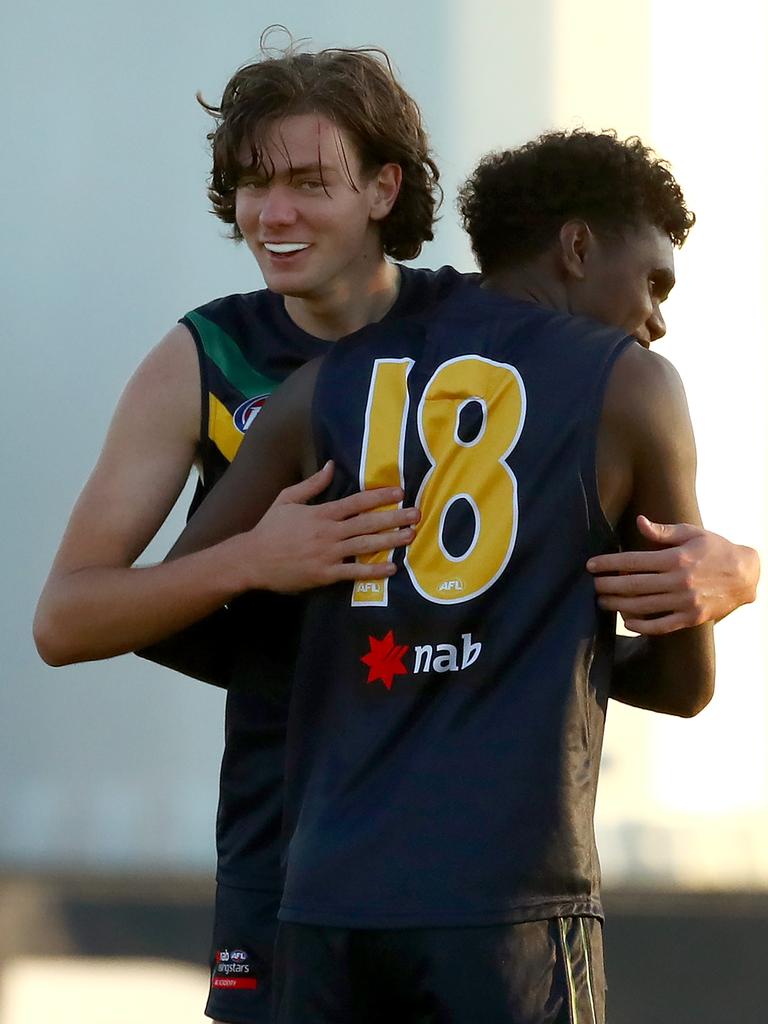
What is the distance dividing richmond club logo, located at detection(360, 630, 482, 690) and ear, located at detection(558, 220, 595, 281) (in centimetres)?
45

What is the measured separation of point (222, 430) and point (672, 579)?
56 centimetres

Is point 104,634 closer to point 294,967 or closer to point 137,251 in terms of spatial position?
point 294,967

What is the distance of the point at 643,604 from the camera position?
4.42 feet

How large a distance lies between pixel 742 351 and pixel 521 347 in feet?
5.74

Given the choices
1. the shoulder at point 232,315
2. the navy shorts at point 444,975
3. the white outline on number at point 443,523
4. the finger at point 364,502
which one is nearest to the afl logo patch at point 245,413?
the shoulder at point 232,315

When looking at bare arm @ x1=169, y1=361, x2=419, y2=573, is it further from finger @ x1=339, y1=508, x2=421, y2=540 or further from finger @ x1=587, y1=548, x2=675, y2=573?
finger @ x1=587, y1=548, x2=675, y2=573

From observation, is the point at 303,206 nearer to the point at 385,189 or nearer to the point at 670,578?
the point at 385,189

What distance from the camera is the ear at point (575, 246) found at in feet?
5.13

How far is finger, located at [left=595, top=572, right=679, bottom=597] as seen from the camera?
131 centimetres

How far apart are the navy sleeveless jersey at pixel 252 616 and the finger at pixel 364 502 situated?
0.34 metres

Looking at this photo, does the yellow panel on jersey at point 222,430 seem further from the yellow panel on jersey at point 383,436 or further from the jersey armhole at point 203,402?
the yellow panel on jersey at point 383,436

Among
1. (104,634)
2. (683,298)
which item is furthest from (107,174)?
(104,634)

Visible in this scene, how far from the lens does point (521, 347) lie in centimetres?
134

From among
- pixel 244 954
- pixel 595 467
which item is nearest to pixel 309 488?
pixel 595 467
